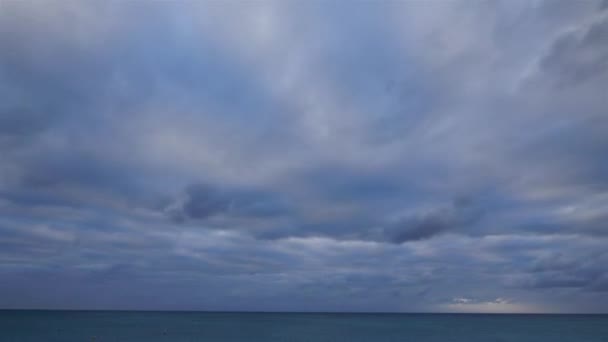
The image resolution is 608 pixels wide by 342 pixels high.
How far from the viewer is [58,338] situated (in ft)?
439

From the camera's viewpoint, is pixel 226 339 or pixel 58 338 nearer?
pixel 58 338

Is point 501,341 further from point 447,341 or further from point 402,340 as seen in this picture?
point 402,340

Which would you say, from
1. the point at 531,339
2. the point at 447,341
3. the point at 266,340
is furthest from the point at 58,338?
the point at 531,339

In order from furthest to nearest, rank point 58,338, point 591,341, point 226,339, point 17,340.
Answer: point 591,341
point 226,339
point 58,338
point 17,340

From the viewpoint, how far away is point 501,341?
145m

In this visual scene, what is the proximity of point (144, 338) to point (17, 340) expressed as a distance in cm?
3247

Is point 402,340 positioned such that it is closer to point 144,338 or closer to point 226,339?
point 226,339

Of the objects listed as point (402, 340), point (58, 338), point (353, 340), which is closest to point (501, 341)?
point (402, 340)

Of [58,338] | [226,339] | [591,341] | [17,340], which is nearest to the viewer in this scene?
[17,340]

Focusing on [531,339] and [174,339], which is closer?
[174,339]

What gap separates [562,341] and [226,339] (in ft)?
344

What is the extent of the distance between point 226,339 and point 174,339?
16.0m

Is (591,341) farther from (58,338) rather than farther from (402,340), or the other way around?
(58,338)


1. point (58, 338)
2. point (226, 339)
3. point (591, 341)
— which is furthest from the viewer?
point (591, 341)
